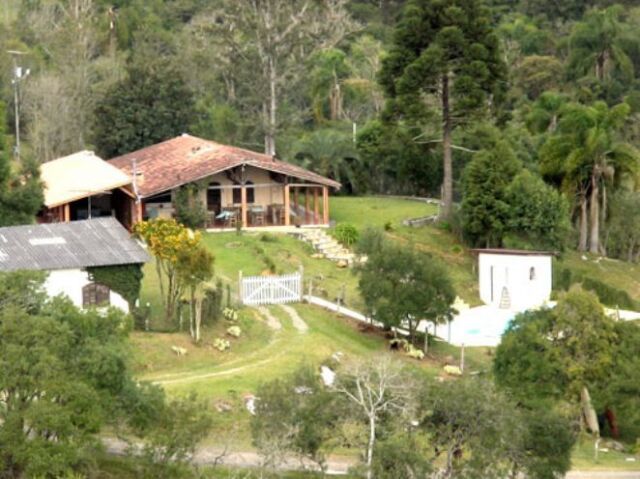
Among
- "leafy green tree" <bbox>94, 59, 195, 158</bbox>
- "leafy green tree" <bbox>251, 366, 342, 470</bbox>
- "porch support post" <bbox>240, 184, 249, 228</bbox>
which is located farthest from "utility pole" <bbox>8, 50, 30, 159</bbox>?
"leafy green tree" <bbox>251, 366, 342, 470</bbox>

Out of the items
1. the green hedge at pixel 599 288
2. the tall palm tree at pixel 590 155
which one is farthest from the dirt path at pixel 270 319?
the tall palm tree at pixel 590 155

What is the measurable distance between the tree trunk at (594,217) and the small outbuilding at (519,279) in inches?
331

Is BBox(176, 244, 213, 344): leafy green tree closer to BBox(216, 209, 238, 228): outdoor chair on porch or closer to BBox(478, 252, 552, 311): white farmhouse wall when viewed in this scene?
BBox(478, 252, 552, 311): white farmhouse wall

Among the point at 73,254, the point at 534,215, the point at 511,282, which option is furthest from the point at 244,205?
the point at 73,254

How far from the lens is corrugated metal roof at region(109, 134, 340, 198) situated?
4931cm

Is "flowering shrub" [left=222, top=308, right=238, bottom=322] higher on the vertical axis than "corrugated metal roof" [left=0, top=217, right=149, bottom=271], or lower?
lower

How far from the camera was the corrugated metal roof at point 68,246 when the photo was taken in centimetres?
3478

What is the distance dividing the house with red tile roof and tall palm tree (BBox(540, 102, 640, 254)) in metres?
8.51

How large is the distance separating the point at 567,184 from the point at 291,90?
19.0 metres

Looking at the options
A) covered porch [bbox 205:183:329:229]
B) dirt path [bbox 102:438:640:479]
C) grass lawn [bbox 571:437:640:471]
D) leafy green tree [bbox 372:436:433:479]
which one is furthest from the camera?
covered porch [bbox 205:183:329:229]

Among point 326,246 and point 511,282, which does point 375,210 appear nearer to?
point 326,246

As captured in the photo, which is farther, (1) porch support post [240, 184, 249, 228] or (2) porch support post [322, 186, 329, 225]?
(2) porch support post [322, 186, 329, 225]

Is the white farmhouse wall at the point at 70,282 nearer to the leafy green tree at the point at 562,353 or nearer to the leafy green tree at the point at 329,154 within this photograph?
the leafy green tree at the point at 562,353

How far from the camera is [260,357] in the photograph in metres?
34.5
